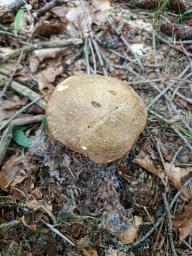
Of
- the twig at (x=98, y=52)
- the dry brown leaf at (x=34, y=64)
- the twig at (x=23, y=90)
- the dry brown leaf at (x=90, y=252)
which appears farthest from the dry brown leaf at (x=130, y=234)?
the dry brown leaf at (x=34, y=64)

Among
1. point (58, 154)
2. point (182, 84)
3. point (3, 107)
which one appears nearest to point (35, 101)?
point (3, 107)

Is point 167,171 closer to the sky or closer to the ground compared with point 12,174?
closer to the ground

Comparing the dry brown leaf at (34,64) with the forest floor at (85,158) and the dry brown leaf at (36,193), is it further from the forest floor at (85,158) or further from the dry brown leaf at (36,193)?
the dry brown leaf at (36,193)

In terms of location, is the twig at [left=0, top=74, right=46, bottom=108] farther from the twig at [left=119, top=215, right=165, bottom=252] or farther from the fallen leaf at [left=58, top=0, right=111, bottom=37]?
the twig at [left=119, top=215, right=165, bottom=252]

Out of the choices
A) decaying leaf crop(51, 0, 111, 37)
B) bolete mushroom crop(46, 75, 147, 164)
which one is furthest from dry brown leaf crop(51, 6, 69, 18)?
bolete mushroom crop(46, 75, 147, 164)

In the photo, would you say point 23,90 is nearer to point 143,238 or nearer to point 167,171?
point 167,171

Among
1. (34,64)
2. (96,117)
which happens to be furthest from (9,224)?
(34,64)
